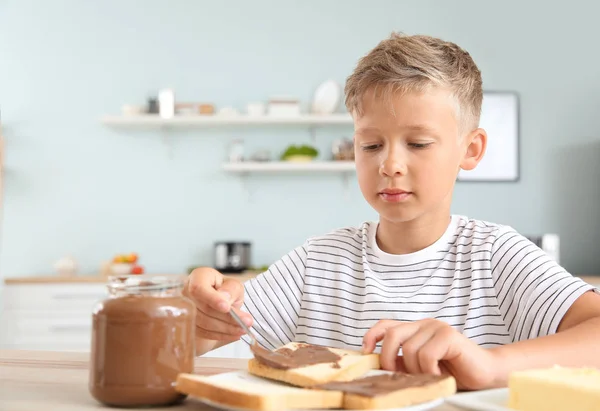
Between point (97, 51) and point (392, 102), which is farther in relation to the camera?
point (97, 51)

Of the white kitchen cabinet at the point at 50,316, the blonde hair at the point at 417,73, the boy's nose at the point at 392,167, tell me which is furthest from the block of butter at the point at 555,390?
the white kitchen cabinet at the point at 50,316

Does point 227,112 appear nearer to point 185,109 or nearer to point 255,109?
point 255,109

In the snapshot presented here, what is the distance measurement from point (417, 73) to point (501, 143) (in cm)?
308

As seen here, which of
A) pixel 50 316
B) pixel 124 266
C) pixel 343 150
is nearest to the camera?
pixel 50 316

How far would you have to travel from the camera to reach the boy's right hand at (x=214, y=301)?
1.06m

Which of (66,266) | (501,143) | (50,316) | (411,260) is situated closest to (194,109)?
(66,266)

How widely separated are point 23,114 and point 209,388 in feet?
13.3

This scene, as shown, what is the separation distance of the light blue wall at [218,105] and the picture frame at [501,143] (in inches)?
2.3

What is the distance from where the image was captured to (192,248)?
14.1 feet

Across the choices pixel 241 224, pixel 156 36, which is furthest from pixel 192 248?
pixel 156 36

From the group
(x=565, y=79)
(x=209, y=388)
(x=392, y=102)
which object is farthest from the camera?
(x=565, y=79)

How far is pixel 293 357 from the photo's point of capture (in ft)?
2.82

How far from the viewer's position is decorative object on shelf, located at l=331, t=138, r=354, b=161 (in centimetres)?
414

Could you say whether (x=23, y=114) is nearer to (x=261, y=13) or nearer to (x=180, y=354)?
(x=261, y=13)
